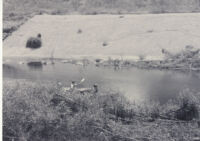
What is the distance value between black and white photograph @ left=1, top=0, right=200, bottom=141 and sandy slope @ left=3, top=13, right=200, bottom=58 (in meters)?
0.08

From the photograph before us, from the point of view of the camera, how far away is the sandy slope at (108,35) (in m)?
34.5

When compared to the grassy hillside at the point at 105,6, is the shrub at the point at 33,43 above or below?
below

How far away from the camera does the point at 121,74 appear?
2844cm

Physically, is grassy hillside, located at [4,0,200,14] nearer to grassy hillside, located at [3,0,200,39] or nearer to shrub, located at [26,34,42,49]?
grassy hillside, located at [3,0,200,39]

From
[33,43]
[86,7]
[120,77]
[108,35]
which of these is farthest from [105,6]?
[120,77]

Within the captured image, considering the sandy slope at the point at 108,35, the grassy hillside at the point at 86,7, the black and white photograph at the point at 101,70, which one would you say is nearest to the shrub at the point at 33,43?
the black and white photograph at the point at 101,70

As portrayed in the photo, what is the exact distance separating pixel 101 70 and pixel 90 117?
1321cm

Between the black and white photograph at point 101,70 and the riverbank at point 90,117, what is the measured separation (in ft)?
0.13

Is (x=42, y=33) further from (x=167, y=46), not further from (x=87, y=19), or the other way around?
(x=167, y=46)

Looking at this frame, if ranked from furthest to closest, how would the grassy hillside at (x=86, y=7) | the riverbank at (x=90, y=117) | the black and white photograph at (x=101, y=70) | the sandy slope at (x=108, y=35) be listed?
the grassy hillside at (x=86, y=7) < the sandy slope at (x=108, y=35) < the black and white photograph at (x=101, y=70) < the riverbank at (x=90, y=117)

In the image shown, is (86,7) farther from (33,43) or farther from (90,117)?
(90,117)

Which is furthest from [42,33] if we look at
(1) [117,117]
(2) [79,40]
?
(1) [117,117]

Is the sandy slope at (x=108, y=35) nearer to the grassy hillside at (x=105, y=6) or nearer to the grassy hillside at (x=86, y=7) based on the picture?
the grassy hillside at (x=86, y=7)

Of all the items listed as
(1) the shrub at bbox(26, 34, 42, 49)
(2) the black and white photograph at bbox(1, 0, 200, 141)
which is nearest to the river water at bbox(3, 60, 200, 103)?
(2) the black and white photograph at bbox(1, 0, 200, 141)
